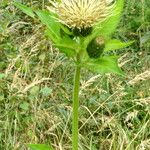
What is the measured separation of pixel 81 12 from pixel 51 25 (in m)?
0.14

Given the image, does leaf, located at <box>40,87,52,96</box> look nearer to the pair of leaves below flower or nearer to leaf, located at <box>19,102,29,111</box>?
leaf, located at <box>19,102,29,111</box>

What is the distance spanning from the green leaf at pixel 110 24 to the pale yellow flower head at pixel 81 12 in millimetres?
93

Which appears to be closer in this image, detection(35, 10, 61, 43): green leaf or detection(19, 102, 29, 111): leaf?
detection(35, 10, 61, 43): green leaf

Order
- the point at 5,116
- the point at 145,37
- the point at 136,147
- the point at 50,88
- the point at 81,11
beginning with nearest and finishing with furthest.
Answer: the point at 81,11 < the point at 136,147 < the point at 5,116 < the point at 50,88 < the point at 145,37

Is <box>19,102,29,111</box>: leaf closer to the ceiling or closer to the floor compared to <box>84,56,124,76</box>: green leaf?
closer to the floor

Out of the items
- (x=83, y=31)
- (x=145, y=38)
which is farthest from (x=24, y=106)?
(x=83, y=31)

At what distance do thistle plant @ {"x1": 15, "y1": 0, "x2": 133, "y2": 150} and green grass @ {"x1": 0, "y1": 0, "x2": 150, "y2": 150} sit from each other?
1038 mm

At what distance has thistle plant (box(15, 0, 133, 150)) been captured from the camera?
140 cm

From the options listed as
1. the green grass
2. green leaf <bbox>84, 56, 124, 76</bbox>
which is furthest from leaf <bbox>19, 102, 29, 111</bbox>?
green leaf <bbox>84, 56, 124, 76</bbox>

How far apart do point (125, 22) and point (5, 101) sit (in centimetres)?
144

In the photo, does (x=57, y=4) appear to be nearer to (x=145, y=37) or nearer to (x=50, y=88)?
(x=50, y=88)

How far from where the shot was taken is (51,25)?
1.49 meters

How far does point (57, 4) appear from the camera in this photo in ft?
4.72

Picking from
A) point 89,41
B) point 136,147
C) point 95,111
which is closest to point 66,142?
point 95,111
